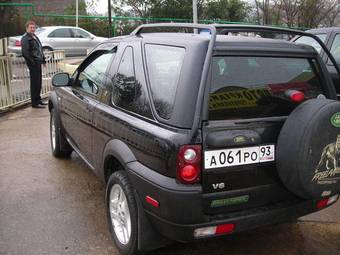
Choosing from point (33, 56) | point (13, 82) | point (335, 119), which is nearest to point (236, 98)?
point (335, 119)

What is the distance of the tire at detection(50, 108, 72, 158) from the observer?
570 cm

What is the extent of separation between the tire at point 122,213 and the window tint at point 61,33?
17559 millimetres

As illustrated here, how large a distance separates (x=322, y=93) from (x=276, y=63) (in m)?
0.54

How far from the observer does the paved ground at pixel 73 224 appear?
3.61 m

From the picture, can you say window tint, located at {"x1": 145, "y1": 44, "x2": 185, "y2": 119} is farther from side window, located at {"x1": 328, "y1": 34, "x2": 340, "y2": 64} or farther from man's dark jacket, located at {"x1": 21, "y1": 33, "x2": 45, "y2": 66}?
man's dark jacket, located at {"x1": 21, "y1": 33, "x2": 45, "y2": 66}

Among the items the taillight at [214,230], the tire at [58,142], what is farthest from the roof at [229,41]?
the tire at [58,142]

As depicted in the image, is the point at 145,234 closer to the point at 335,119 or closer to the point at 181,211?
the point at 181,211

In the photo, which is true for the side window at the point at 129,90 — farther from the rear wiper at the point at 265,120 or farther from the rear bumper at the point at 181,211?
the rear wiper at the point at 265,120

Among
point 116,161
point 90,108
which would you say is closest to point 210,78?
point 116,161

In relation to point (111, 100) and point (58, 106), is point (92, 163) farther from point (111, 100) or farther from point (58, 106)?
point (58, 106)

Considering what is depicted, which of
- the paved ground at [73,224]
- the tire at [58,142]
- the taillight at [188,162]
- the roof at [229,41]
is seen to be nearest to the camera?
the taillight at [188,162]

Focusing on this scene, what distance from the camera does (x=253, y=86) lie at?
123 inches

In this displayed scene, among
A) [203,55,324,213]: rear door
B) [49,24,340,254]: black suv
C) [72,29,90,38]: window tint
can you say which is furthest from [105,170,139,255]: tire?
[72,29,90,38]: window tint

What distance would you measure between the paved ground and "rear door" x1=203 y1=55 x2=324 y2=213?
0.75 m
